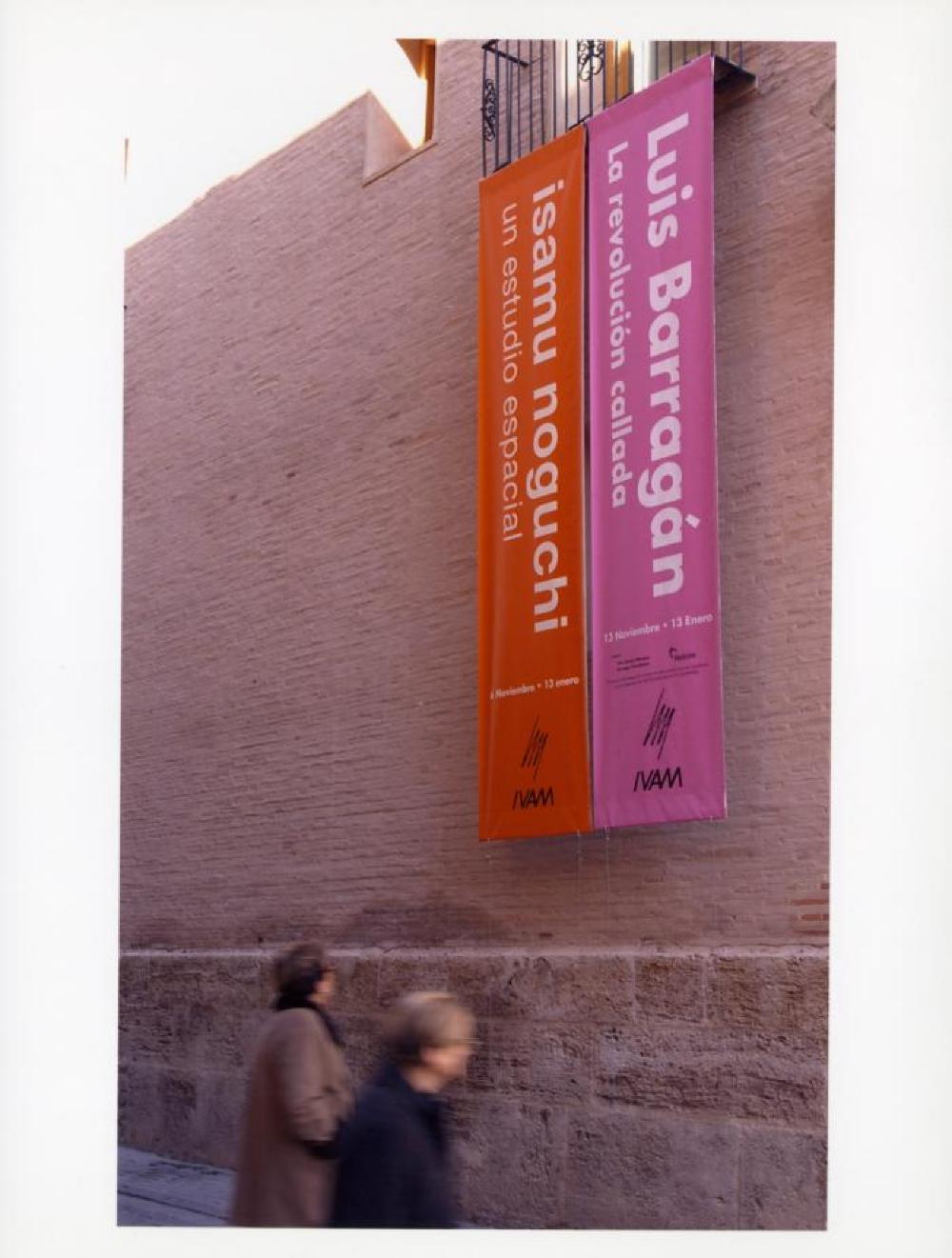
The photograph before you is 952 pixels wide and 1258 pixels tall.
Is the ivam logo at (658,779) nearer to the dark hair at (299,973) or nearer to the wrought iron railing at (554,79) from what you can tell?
the dark hair at (299,973)

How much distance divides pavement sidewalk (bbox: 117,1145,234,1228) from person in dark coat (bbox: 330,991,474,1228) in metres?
4.54

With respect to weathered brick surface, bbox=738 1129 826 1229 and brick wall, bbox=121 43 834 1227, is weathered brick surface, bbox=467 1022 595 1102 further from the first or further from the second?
weathered brick surface, bbox=738 1129 826 1229

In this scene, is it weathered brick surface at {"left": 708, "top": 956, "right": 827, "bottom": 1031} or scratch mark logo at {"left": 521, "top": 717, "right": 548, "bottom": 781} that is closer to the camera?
weathered brick surface at {"left": 708, "top": 956, "right": 827, "bottom": 1031}

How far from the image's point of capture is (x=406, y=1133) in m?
5.05

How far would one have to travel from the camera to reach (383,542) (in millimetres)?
11383

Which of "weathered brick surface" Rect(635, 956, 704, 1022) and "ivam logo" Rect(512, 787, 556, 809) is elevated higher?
"ivam logo" Rect(512, 787, 556, 809)

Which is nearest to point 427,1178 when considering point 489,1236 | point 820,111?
point 489,1236

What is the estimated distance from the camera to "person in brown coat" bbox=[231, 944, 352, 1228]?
5613 mm

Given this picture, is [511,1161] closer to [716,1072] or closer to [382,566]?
[716,1072]

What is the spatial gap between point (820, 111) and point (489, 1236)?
209 inches

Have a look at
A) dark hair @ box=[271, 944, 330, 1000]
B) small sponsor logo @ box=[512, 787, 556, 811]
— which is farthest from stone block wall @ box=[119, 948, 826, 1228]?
dark hair @ box=[271, 944, 330, 1000]

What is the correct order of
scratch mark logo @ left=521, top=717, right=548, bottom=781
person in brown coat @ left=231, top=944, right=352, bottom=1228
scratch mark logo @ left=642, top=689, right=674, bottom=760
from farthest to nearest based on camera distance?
scratch mark logo @ left=521, top=717, right=548, bottom=781 < scratch mark logo @ left=642, top=689, right=674, bottom=760 < person in brown coat @ left=231, top=944, right=352, bottom=1228

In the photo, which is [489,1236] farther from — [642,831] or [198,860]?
[198,860]

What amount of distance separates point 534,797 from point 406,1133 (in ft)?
15.7
